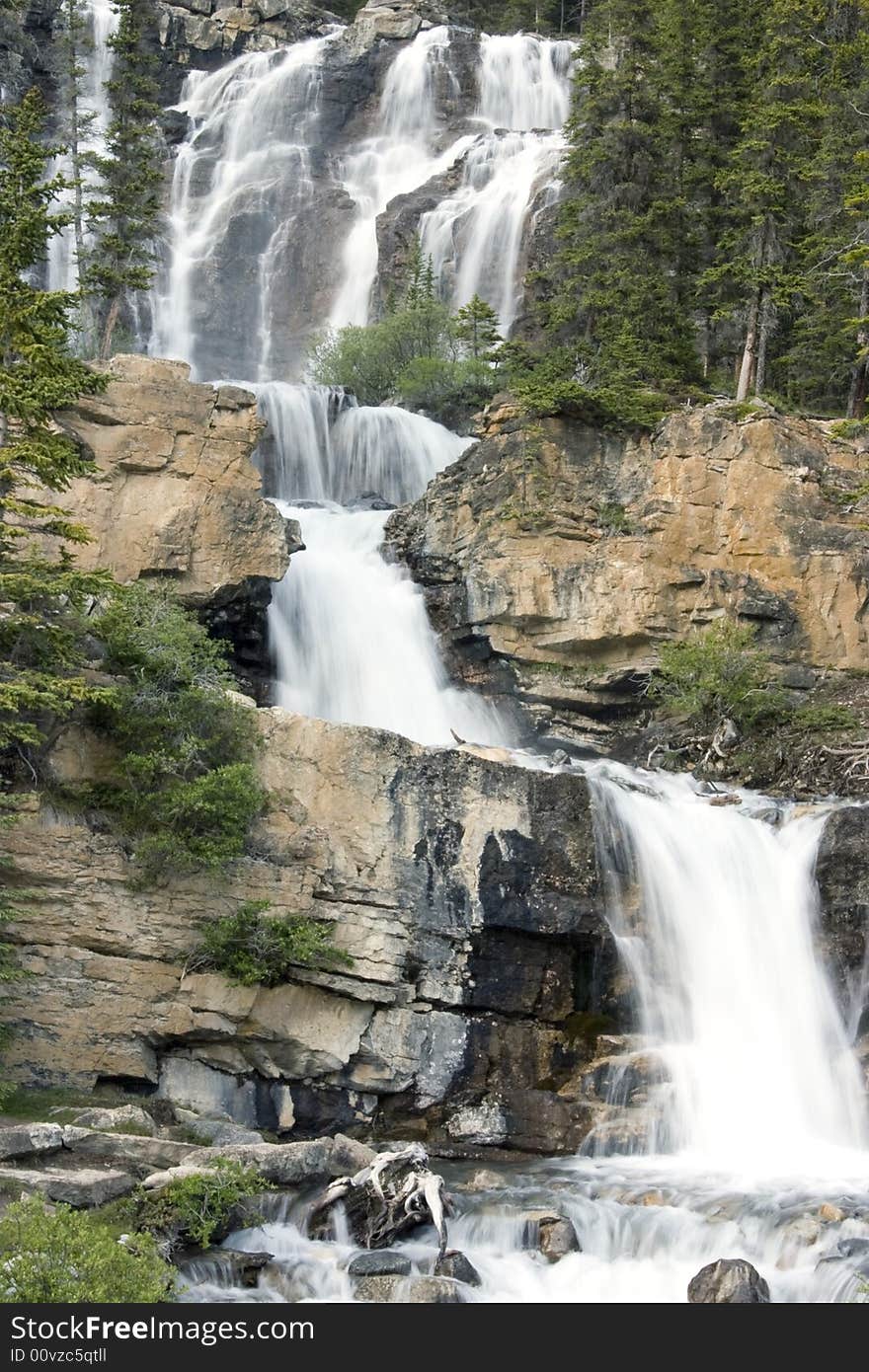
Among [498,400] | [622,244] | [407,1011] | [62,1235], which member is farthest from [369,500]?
[62,1235]

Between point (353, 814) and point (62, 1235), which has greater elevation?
point (353, 814)

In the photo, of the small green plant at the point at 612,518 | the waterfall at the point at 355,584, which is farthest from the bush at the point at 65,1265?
the small green plant at the point at 612,518

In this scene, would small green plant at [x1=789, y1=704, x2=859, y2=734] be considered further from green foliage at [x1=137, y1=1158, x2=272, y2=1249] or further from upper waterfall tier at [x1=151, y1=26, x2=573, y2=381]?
upper waterfall tier at [x1=151, y1=26, x2=573, y2=381]

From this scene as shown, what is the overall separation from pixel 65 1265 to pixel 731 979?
38.8 feet

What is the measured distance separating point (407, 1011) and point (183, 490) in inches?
450

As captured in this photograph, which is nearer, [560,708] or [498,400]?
[560,708]

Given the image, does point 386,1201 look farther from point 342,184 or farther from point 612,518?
point 342,184

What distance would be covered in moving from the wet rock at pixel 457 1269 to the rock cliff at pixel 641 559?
1534 centimetres

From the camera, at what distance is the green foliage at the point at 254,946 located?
1766 centimetres

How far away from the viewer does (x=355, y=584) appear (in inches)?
1118

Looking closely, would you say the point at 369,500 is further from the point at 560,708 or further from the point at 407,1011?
the point at 407,1011

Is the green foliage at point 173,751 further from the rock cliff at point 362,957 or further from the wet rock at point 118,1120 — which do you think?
the wet rock at point 118,1120

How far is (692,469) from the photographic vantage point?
28609mm

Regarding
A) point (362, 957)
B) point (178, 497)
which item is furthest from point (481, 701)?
point (362, 957)
